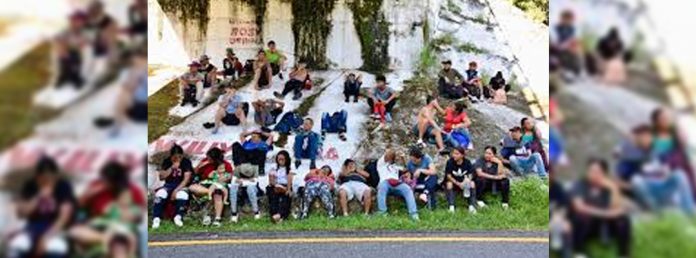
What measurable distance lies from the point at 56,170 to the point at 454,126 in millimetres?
13855

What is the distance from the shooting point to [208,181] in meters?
13.0

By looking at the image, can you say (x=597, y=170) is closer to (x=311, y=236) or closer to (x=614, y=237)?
(x=614, y=237)

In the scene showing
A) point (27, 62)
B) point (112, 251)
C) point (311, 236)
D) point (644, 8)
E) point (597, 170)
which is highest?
point (644, 8)

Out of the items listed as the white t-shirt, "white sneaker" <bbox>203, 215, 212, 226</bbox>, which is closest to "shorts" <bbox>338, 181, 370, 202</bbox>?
the white t-shirt

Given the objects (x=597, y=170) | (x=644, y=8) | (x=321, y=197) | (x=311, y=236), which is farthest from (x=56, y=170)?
(x=321, y=197)

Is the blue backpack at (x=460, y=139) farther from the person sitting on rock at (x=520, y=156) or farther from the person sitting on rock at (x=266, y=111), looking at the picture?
the person sitting on rock at (x=266, y=111)

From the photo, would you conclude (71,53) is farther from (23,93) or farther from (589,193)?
(589,193)

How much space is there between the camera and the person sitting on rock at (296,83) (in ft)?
57.9

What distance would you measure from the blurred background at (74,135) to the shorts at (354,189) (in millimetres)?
10536

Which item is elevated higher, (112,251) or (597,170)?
(597,170)

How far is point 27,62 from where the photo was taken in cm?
247

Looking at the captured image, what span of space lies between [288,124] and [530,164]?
4686mm

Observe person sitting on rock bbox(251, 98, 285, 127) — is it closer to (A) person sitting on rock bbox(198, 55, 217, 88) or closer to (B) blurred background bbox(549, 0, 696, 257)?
(A) person sitting on rock bbox(198, 55, 217, 88)

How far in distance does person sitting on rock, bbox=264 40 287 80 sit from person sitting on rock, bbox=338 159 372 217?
5550mm
